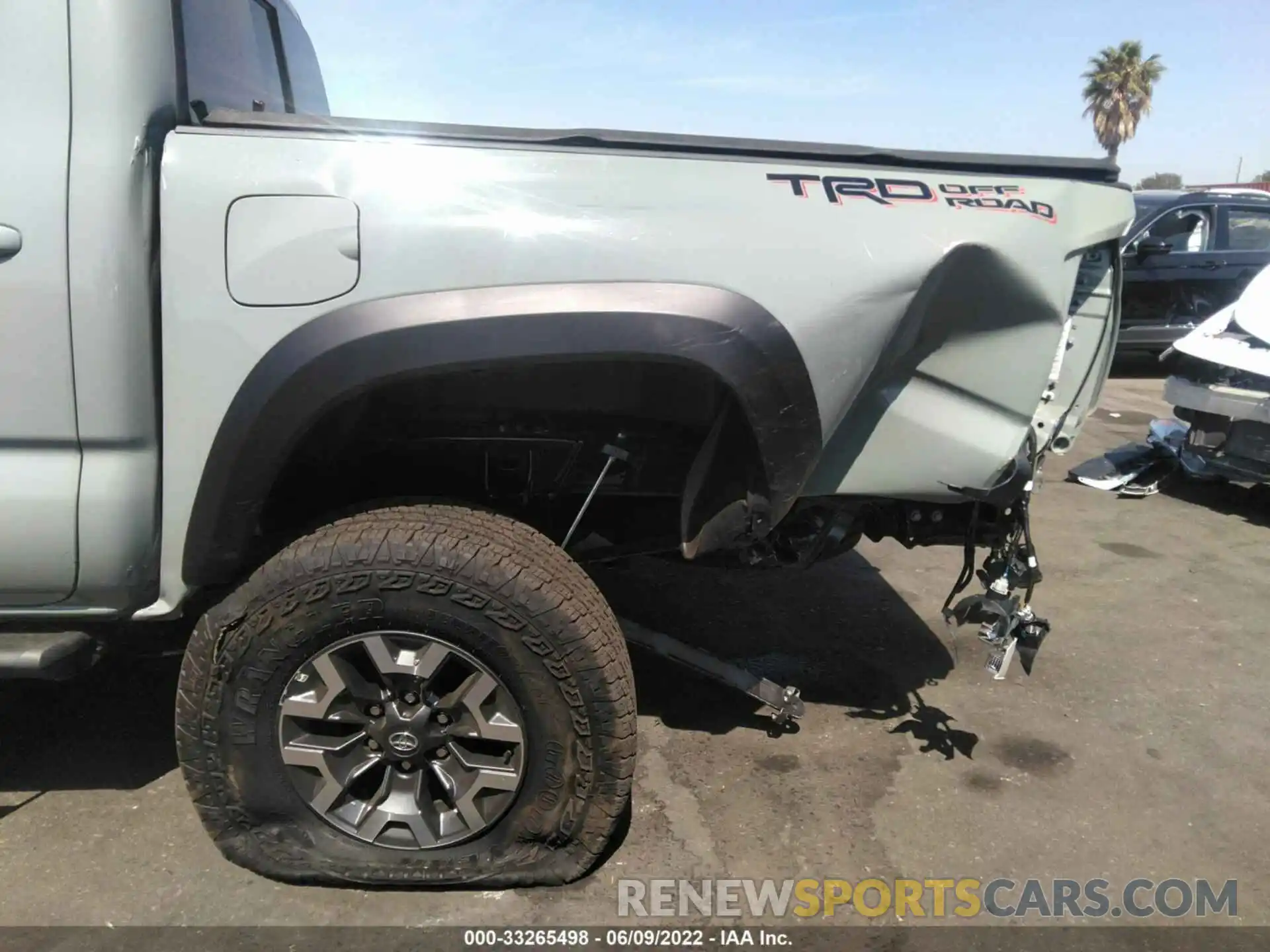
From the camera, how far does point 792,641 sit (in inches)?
148

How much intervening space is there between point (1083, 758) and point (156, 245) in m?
3.03

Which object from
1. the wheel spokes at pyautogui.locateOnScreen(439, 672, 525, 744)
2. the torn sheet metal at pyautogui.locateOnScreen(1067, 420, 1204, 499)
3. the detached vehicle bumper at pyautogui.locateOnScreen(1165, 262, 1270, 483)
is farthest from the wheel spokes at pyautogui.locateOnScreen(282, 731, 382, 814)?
the torn sheet metal at pyautogui.locateOnScreen(1067, 420, 1204, 499)

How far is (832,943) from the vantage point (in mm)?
2236

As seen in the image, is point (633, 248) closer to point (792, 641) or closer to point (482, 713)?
point (482, 713)

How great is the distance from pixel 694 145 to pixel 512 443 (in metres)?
0.90

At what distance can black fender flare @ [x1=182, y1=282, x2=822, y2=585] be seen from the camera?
6.40ft

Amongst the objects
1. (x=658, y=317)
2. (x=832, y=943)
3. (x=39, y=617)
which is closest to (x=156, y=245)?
(x=39, y=617)

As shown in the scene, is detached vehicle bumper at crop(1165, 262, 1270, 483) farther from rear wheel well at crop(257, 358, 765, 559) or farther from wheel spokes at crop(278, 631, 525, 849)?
wheel spokes at crop(278, 631, 525, 849)

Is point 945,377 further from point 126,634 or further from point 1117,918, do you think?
point 126,634

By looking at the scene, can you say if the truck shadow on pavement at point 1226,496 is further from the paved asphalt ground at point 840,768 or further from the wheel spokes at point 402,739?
the wheel spokes at point 402,739

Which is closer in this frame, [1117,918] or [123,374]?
[123,374]
